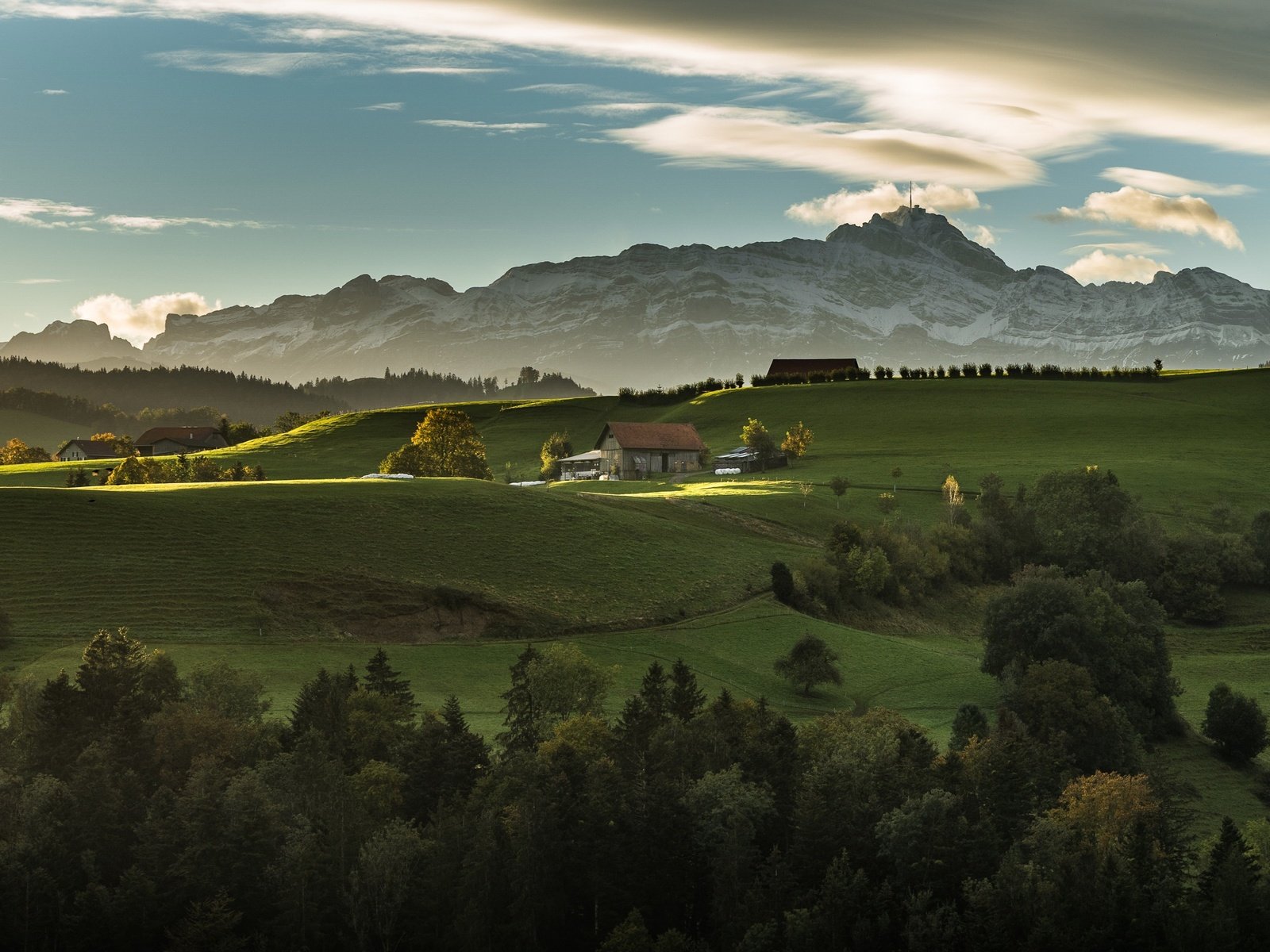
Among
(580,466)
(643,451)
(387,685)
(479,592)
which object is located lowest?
(387,685)

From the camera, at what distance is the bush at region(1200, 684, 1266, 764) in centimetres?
7244

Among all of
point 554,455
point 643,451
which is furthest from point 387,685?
point 554,455

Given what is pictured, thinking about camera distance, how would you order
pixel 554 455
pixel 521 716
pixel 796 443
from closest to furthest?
pixel 521 716 < pixel 796 443 < pixel 554 455

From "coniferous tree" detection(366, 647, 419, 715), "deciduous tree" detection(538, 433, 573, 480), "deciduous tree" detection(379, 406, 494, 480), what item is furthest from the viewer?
"deciduous tree" detection(538, 433, 573, 480)

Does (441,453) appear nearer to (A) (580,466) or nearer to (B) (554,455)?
(A) (580,466)

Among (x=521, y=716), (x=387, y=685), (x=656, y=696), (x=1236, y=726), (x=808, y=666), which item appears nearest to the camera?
(x=521, y=716)

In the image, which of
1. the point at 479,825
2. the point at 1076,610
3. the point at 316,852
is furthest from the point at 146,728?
the point at 1076,610

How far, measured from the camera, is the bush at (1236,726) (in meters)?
72.4

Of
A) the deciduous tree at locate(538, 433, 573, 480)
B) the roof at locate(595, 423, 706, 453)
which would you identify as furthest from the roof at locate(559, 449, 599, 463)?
the roof at locate(595, 423, 706, 453)

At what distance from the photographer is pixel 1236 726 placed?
73000 mm

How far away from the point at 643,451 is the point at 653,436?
324 centimetres

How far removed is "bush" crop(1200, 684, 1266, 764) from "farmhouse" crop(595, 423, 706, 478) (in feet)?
309

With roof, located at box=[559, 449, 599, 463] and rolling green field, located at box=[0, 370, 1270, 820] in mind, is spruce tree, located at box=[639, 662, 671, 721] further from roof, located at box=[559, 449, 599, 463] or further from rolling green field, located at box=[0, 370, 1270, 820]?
roof, located at box=[559, 449, 599, 463]

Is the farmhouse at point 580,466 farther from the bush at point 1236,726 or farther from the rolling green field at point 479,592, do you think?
the bush at point 1236,726
